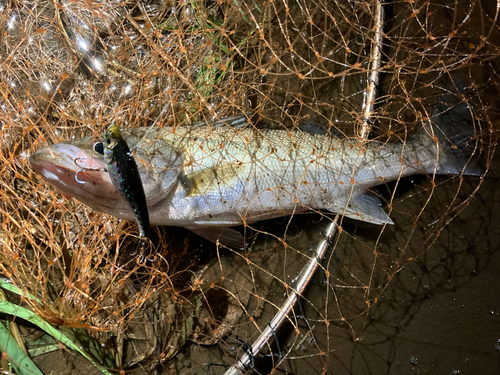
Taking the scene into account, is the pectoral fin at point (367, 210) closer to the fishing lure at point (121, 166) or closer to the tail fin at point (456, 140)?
the tail fin at point (456, 140)

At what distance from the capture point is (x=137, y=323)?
260 centimetres

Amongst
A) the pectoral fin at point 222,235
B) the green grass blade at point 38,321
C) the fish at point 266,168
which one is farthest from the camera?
the pectoral fin at point 222,235

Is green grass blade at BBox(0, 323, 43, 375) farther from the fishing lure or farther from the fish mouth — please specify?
the fishing lure

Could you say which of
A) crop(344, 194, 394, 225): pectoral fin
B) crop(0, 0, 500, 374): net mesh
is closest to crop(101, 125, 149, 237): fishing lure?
crop(0, 0, 500, 374): net mesh

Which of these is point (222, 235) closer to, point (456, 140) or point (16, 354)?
point (16, 354)

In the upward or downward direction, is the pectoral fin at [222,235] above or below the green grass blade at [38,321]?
below

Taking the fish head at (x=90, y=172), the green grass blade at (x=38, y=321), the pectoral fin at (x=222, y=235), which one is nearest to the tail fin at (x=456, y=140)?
the pectoral fin at (x=222, y=235)

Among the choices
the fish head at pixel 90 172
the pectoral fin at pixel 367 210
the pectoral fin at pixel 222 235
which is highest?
the fish head at pixel 90 172

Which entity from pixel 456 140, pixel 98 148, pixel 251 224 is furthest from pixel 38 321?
pixel 456 140

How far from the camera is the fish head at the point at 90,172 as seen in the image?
1958 millimetres

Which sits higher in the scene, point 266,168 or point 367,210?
point 266,168

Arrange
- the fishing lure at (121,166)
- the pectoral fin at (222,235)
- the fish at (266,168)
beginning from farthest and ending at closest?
the pectoral fin at (222,235) < the fish at (266,168) < the fishing lure at (121,166)

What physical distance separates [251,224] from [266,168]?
0.54 metres

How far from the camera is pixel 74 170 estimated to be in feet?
6.42
